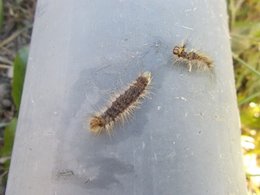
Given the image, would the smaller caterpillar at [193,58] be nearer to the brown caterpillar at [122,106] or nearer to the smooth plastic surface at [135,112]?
the smooth plastic surface at [135,112]

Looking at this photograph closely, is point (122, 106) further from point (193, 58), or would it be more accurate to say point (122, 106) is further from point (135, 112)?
point (193, 58)

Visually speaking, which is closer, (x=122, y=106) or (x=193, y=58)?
(x=122, y=106)

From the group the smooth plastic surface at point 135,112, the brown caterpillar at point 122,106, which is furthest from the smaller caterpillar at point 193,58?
the brown caterpillar at point 122,106

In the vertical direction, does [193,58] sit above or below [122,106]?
above

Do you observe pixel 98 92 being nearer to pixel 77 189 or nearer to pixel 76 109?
pixel 76 109

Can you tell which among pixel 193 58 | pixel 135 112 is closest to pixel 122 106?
pixel 135 112

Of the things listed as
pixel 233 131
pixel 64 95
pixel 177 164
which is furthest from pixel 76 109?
pixel 233 131
